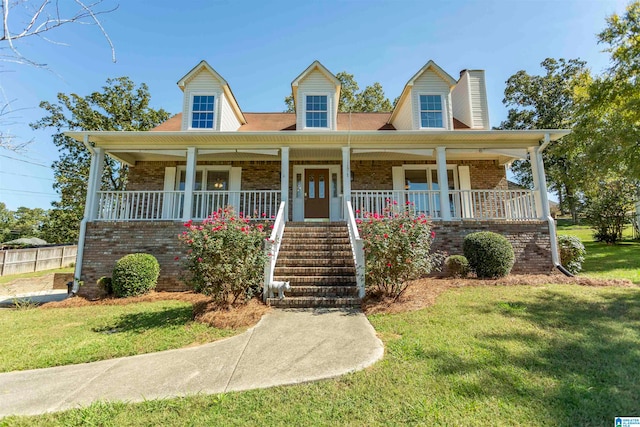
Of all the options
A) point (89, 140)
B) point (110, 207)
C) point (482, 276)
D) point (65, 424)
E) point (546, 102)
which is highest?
point (546, 102)

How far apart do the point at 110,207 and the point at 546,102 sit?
32.5m

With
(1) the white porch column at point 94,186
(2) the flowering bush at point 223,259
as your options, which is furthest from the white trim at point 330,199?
(1) the white porch column at point 94,186

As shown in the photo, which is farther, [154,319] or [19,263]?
[19,263]

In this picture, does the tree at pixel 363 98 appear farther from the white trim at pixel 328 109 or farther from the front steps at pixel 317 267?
the front steps at pixel 317 267

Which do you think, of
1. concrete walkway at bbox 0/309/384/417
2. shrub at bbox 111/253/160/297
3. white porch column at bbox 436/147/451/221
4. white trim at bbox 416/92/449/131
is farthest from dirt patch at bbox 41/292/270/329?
white trim at bbox 416/92/449/131

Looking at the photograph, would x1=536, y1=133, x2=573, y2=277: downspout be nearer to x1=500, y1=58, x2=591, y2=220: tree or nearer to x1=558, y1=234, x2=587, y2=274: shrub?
x1=558, y1=234, x2=587, y2=274: shrub

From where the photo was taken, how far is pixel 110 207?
335 inches

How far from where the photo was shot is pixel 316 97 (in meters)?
10.4

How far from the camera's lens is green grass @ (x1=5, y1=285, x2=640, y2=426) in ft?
7.22

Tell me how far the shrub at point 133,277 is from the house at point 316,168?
64 centimetres

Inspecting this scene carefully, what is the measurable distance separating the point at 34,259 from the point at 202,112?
53.0 feet

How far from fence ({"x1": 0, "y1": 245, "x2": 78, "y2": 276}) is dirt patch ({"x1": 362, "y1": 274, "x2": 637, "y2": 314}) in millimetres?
16013

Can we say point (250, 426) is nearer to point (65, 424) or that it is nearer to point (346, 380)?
point (346, 380)

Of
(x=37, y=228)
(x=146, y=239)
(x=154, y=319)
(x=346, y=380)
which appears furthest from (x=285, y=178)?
(x=37, y=228)
